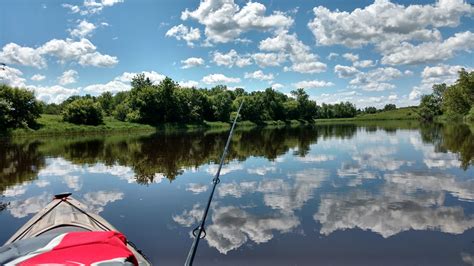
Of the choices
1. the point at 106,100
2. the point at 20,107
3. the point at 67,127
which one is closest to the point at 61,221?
the point at 67,127

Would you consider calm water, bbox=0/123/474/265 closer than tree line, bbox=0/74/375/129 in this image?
Yes

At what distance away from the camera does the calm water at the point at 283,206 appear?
7906 millimetres

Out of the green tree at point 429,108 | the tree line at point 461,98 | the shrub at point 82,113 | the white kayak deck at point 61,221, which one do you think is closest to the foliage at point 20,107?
the shrub at point 82,113

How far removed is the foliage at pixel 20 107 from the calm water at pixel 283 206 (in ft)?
147

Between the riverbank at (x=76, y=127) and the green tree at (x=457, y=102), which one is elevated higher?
the green tree at (x=457, y=102)

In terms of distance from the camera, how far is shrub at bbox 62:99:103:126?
7200 cm

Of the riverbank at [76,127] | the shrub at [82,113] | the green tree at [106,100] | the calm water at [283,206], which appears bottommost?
the calm water at [283,206]

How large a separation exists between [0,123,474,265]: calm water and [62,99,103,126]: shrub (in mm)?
52974

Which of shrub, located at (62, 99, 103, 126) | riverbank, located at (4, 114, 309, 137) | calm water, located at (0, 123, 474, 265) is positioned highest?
shrub, located at (62, 99, 103, 126)

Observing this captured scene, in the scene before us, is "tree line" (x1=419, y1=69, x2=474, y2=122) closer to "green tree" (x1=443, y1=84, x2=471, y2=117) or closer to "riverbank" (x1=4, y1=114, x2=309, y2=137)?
"green tree" (x1=443, y1=84, x2=471, y2=117)

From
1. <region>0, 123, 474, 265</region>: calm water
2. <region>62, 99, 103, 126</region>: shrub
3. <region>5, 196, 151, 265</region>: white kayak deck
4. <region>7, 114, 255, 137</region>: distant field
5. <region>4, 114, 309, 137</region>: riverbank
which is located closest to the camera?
<region>5, 196, 151, 265</region>: white kayak deck

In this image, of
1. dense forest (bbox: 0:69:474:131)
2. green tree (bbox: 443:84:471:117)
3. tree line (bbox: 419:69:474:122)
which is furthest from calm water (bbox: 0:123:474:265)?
green tree (bbox: 443:84:471:117)

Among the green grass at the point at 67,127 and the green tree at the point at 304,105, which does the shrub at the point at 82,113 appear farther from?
the green tree at the point at 304,105

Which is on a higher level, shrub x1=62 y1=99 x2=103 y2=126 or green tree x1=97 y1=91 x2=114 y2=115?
green tree x1=97 y1=91 x2=114 y2=115
